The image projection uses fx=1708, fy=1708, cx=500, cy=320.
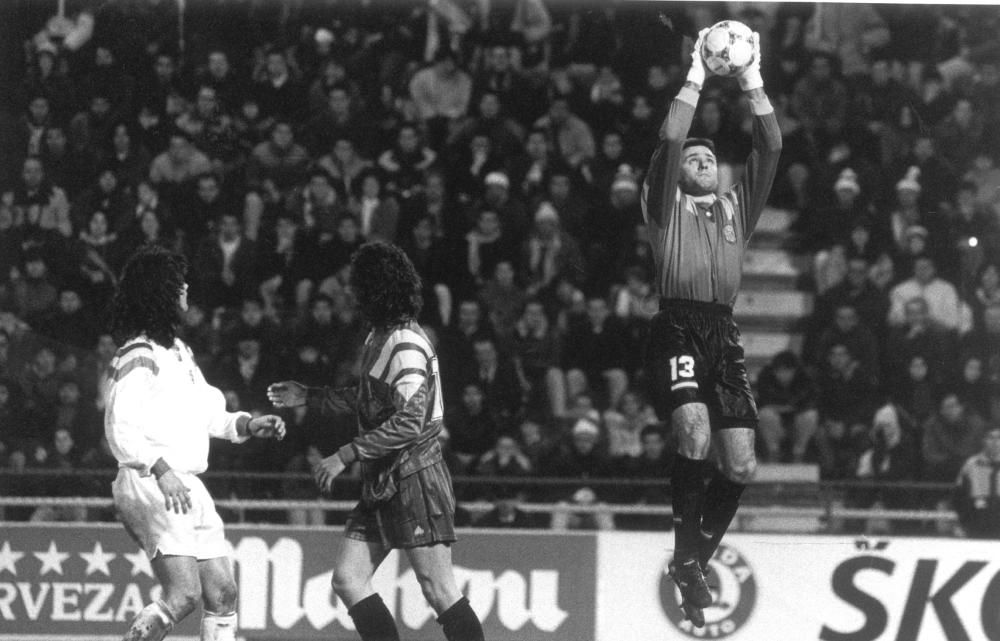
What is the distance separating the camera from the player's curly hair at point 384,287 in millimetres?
6887

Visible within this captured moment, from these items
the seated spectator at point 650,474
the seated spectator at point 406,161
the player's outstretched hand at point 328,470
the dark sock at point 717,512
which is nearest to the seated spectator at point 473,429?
the seated spectator at point 650,474

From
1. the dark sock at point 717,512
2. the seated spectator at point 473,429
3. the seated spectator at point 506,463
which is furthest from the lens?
the seated spectator at point 473,429

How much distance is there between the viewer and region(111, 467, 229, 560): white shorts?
6613mm

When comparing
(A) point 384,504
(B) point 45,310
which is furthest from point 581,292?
(A) point 384,504

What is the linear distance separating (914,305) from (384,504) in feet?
21.9

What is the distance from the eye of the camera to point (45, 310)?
502 inches

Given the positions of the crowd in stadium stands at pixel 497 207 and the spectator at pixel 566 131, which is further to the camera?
the spectator at pixel 566 131

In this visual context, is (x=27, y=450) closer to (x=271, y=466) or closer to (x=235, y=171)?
(x=271, y=466)

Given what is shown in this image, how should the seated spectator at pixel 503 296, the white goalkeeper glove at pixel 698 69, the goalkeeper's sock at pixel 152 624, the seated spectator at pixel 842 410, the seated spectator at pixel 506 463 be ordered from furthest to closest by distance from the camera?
the seated spectator at pixel 503 296, the seated spectator at pixel 842 410, the seated spectator at pixel 506 463, the white goalkeeper glove at pixel 698 69, the goalkeeper's sock at pixel 152 624

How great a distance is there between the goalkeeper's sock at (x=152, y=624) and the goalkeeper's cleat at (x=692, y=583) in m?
2.23

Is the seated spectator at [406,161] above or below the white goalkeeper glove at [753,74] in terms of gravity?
below

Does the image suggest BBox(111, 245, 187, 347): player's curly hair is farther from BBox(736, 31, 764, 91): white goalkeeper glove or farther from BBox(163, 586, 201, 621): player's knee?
BBox(736, 31, 764, 91): white goalkeeper glove

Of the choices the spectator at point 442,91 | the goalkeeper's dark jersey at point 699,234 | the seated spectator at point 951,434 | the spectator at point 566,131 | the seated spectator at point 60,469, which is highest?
the spectator at point 442,91

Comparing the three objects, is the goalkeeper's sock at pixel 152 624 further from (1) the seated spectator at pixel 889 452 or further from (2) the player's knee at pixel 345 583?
(1) the seated spectator at pixel 889 452
